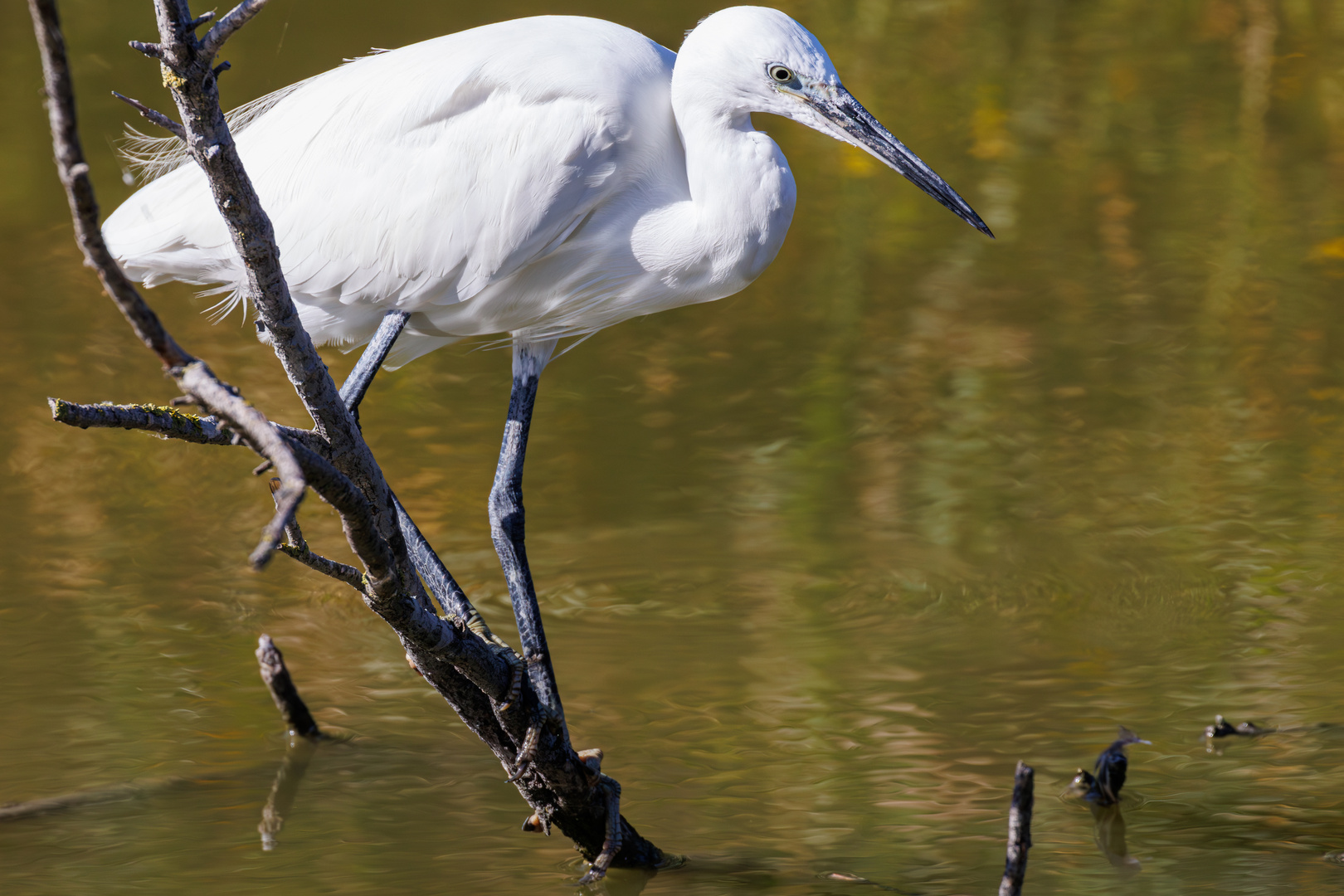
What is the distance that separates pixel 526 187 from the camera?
2.67m

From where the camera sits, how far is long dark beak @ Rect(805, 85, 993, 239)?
253 cm

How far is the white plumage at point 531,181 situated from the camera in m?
2.57

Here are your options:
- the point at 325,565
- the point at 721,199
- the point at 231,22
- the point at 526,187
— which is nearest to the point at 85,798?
the point at 526,187

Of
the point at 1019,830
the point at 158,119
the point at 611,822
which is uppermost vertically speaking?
the point at 158,119

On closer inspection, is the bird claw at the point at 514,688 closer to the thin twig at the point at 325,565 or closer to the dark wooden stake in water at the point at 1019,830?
the thin twig at the point at 325,565

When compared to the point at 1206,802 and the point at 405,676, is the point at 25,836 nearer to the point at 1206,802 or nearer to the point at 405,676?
the point at 405,676

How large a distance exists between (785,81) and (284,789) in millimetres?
1926

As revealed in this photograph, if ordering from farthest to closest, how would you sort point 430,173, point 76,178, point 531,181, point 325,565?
point 430,173 < point 531,181 < point 325,565 < point 76,178

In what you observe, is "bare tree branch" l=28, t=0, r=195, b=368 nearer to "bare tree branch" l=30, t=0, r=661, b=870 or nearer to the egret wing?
"bare tree branch" l=30, t=0, r=661, b=870

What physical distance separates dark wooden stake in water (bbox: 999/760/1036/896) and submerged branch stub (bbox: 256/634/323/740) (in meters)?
1.77

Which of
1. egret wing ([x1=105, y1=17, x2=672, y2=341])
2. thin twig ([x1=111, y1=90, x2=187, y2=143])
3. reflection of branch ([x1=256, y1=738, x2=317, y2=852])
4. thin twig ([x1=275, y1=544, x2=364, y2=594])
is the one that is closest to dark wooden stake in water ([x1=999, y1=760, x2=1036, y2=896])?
thin twig ([x1=275, y1=544, x2=364, y2=594])

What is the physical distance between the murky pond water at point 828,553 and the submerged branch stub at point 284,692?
0.08 m

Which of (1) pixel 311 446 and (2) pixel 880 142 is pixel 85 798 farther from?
(2) pixel 880 142

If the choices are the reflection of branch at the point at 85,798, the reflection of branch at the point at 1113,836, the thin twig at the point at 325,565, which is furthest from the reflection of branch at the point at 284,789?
the reflection of branch at the point at 1113,836
